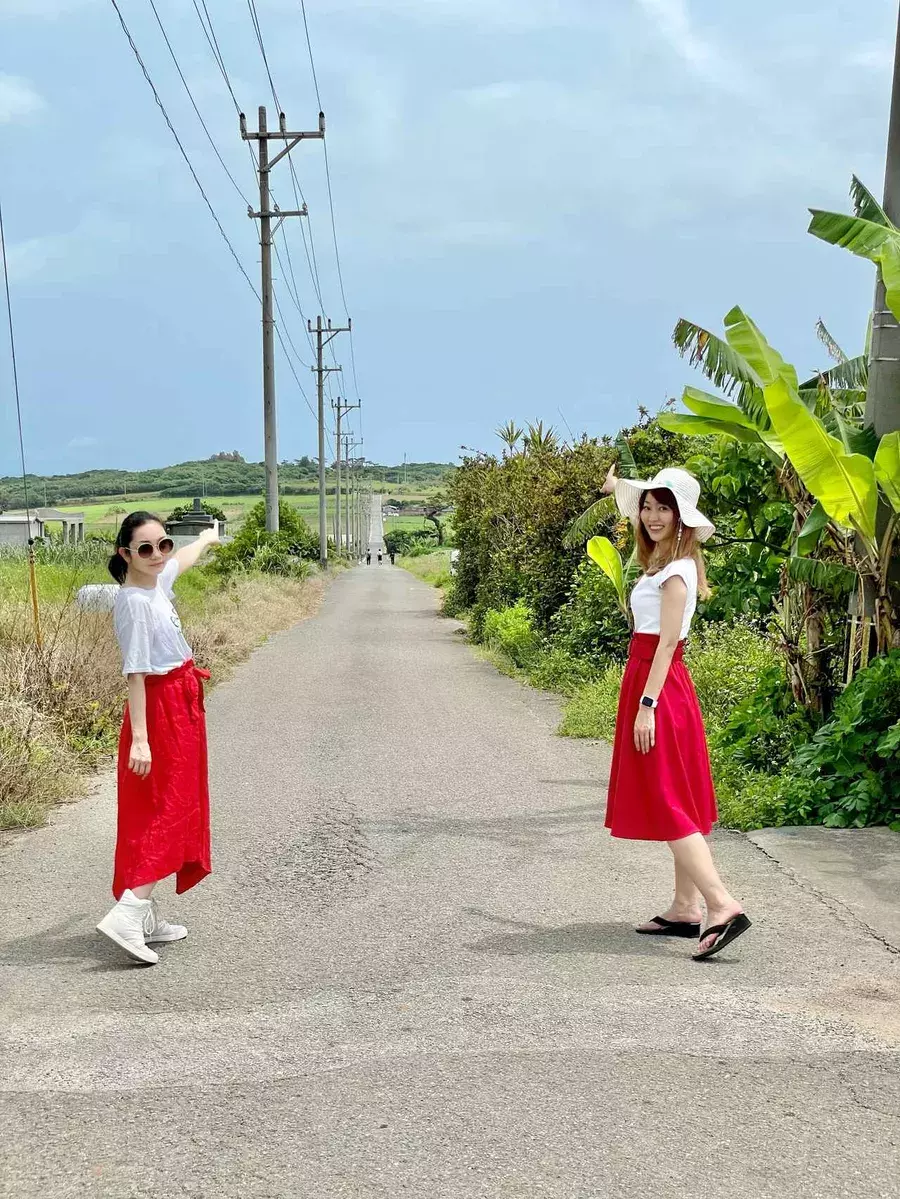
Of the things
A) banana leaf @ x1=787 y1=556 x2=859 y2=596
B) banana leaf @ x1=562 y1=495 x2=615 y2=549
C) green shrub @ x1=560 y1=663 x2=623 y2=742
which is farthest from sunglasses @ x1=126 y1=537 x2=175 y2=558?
banana leaf @ x1=562 y1=495 x2=615 y2=549

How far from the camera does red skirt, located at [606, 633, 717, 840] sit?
5195mm

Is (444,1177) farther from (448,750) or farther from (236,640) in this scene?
(236,640)

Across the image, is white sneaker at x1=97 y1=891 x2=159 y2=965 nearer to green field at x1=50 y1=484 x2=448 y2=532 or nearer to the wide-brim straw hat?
the wide-brim straw hat

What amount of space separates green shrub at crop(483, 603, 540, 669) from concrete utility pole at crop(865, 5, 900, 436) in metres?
9.37

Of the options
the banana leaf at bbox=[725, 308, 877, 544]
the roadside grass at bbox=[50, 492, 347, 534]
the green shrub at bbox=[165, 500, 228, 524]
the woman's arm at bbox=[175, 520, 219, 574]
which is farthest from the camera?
the roadside grass at bbox=[50, 492, 347, 534]

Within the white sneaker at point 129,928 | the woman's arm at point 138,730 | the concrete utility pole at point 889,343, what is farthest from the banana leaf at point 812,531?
the white sneaker at point 129,928

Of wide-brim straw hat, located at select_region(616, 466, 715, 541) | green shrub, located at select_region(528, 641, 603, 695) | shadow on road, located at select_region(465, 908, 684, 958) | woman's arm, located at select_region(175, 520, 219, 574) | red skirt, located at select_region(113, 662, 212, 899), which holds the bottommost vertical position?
green shrub, located at select_region(528, 641, 603, 695)

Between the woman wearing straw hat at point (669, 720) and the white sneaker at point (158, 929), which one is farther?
the white sneaker at point (158, 929)

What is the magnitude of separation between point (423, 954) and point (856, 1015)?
1.77 meters

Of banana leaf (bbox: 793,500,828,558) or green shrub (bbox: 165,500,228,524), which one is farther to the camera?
green shrub (bbox: 165,500,228,524)

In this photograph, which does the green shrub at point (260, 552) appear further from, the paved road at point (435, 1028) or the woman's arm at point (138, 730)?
the woman's arm at point (138, 730)

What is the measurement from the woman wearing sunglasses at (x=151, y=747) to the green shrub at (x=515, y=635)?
11.6 meters

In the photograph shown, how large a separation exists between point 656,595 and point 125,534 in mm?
2301

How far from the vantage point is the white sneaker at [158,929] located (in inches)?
213
